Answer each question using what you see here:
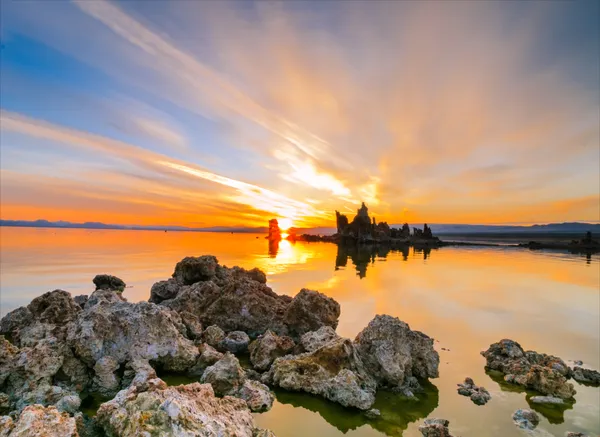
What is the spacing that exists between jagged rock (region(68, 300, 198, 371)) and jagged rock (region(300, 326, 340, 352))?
3.26m

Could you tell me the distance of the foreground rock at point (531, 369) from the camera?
893 centimetres

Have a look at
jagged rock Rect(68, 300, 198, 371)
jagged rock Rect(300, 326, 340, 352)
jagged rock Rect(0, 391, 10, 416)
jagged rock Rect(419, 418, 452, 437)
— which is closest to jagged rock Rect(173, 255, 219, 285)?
jagged rock Rect(68, 300, 198, 371)

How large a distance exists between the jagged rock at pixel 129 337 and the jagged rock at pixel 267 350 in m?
1.80

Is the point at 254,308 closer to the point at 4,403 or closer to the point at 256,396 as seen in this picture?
the point at 256,396

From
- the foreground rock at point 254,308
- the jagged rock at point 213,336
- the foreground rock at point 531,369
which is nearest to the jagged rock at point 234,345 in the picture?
the jagged rock at point 213,336

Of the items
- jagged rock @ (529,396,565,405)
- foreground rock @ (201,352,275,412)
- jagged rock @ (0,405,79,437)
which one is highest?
jagged rock @ (0,405,79,437)

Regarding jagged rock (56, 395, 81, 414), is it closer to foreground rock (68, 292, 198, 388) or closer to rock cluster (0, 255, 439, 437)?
rock cluster (0, 255, 439, 437)

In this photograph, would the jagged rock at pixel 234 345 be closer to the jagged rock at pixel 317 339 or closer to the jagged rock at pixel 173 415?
the jagged rock at pixel 317 339

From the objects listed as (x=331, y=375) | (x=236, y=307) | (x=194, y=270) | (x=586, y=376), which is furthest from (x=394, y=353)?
(x=194, y=270)

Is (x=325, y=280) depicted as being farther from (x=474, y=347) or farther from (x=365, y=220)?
(x=365, y=220)

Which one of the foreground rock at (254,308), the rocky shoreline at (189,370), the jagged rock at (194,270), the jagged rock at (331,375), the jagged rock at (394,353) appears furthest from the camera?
the jagged rock at (194,270)

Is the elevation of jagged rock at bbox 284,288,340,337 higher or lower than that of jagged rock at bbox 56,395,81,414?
higher

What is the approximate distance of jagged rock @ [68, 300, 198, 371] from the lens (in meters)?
9.09

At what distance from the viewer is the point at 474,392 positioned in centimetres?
890
